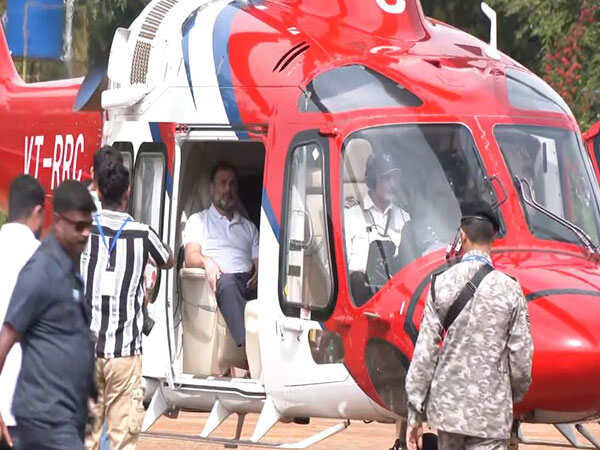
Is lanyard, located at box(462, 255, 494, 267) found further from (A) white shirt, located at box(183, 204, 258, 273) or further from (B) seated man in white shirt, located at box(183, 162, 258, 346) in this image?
(A) white shirt, located at box(183, 204, 258, 273)

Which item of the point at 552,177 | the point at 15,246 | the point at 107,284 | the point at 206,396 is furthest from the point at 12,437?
the point at 552,177

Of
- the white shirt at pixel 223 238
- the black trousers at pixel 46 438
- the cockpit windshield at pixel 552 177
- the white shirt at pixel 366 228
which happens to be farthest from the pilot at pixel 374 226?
the black trousers at pixel 46 438

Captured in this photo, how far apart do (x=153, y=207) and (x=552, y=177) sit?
265 centimetres

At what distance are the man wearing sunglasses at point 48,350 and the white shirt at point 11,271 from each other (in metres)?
0.20

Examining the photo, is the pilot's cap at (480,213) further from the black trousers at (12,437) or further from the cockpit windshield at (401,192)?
→ the black trousers at (12,437)

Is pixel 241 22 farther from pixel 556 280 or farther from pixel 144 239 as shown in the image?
pixel 556 280

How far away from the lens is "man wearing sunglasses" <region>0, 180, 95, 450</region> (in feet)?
21.5

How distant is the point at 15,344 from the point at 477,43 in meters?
4.61

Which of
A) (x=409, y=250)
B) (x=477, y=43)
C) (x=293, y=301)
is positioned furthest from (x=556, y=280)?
(x=477, y=43)

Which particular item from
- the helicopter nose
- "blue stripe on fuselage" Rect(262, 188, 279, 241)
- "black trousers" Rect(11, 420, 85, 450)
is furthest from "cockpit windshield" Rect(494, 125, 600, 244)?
"black trousers" Rect(11, 420, 85, 450)

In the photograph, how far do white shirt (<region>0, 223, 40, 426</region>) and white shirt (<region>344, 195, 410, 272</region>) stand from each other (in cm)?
239

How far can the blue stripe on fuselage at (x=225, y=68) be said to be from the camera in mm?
10148

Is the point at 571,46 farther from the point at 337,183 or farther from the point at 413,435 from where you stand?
the point at 413,435

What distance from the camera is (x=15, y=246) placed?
720cm
